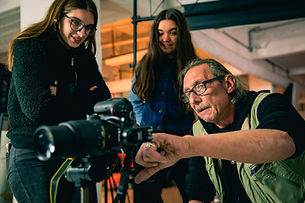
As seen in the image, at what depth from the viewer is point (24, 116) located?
1.03 m

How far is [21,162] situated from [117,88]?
3806 mm

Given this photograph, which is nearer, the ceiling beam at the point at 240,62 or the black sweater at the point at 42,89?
the black sweater at the point at 42,89

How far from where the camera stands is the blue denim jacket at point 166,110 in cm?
152

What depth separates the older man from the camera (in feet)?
2.68

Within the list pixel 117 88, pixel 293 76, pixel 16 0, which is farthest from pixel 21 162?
pixel 293 76

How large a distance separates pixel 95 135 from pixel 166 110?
92 centimetres

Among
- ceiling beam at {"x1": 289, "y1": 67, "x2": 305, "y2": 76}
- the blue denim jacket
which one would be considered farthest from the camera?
ceiling beam at {"x1": 289, "y1": 67, "x2": 305, "y2": 76}

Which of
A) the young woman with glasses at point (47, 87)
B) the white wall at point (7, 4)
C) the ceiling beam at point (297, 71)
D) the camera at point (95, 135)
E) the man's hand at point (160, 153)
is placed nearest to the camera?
the camera at point (95, 135)

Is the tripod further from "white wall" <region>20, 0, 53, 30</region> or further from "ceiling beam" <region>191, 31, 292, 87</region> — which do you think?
"ceiling beam" <region>191, 31, 292, 87</region>

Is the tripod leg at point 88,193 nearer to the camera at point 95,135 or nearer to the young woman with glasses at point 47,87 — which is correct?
the camera at point 95,135

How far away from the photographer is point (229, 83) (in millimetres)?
1301

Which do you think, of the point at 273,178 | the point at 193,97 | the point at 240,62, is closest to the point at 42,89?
the point at 193,97

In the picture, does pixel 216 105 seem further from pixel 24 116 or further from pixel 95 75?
pixel 24 116

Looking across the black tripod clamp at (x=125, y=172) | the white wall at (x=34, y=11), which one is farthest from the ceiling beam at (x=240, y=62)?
the black tripod clamp at (x=125, y=172)
